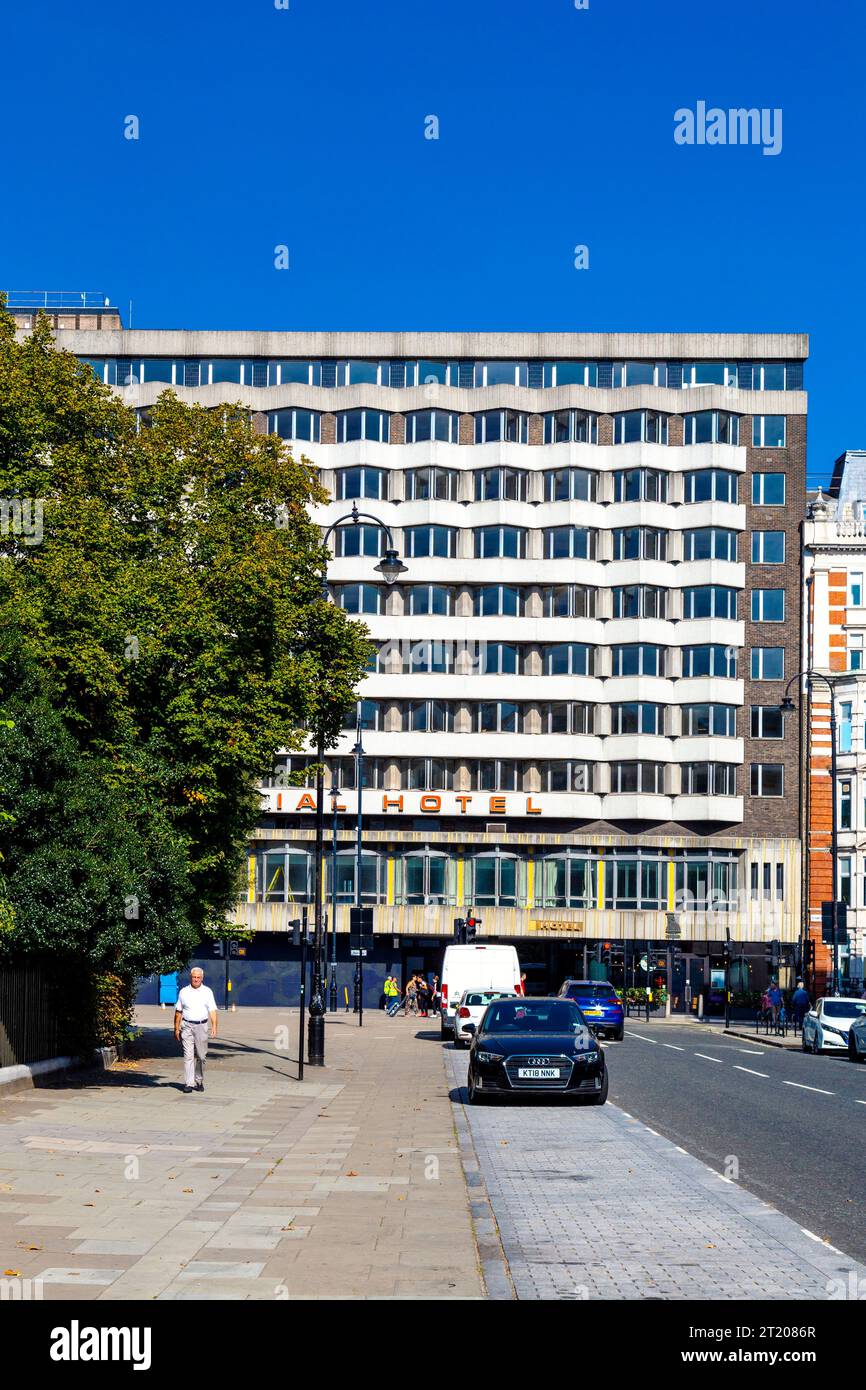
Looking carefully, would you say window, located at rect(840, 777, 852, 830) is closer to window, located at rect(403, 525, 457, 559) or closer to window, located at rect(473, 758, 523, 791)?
window, located at rect(473, 758, 523, 791)

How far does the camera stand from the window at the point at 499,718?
243ft

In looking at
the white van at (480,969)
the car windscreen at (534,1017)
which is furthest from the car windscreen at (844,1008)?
the car windscreen at (534,1017)

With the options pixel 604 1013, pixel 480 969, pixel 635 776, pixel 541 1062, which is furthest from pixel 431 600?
pixel 541 1062

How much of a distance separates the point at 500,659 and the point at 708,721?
9.51 meters

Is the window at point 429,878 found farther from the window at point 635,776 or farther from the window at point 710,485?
the window at point 710,485

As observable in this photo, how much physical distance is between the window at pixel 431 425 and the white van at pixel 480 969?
3892 centimetres

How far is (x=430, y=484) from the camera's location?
75.2 m

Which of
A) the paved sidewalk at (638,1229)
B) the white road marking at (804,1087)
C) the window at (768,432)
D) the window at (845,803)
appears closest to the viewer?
the paved sidewalk at (638,1229)

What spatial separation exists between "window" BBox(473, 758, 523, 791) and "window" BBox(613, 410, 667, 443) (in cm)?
1520

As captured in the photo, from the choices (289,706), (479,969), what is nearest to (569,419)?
(479,969)

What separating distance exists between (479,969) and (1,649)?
781 inches

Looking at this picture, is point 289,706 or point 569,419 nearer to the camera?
point 289,706
